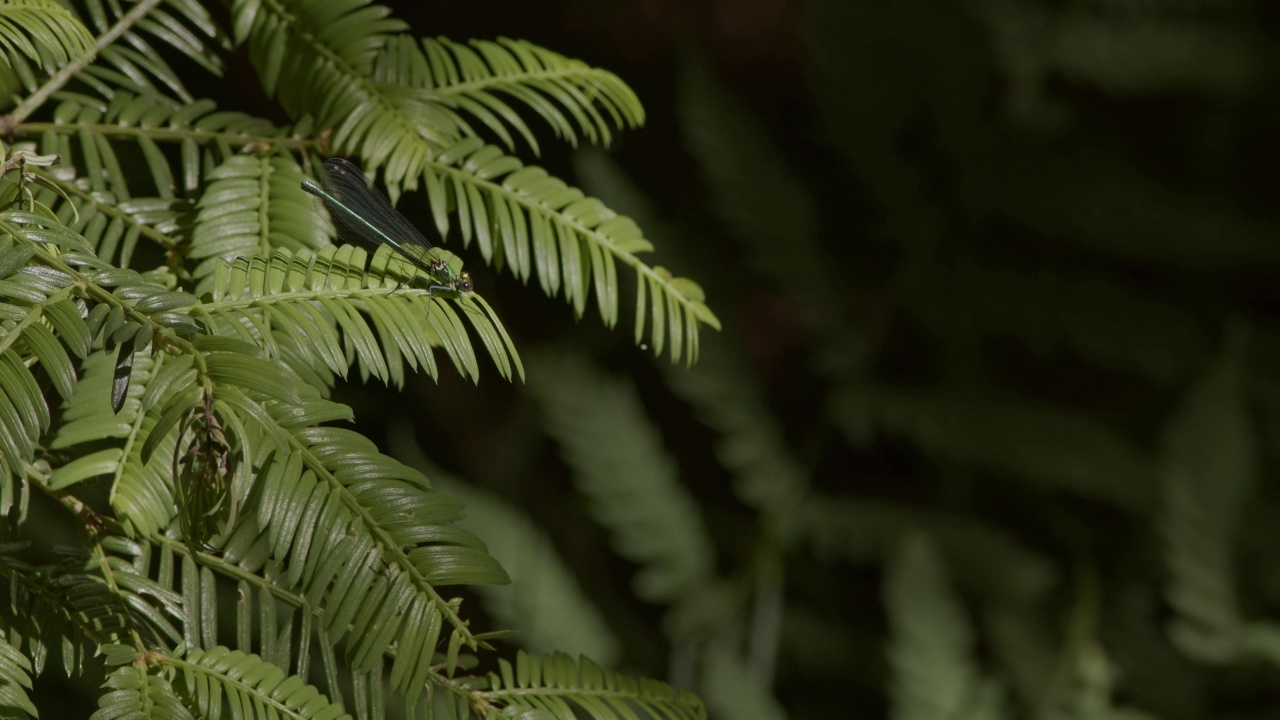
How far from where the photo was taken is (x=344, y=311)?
0.66 m

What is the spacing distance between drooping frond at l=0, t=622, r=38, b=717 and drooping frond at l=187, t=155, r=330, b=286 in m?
0.27

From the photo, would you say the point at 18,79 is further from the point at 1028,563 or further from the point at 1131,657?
the point at 1131,657

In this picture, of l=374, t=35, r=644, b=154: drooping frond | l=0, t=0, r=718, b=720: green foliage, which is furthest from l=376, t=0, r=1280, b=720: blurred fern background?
l=0, t=0, r=718, b=720: green foliage

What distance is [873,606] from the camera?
7.41ft

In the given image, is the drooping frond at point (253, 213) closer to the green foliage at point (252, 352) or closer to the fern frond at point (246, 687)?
the green foliage at point (252, 352)

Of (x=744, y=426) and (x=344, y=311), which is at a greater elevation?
(x=344, y=311)

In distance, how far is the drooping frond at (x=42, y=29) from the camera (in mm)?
654

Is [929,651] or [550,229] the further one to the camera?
[929,651]

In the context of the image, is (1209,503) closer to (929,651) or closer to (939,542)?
(939,542)

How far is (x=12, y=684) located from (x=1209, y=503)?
1.90 meters

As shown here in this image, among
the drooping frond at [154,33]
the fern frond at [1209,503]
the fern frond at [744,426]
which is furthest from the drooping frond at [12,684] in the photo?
the fern frond at [1209,503]

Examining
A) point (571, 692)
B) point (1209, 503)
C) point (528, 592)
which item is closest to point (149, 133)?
point (571, 692)

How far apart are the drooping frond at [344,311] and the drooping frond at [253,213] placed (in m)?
0.06

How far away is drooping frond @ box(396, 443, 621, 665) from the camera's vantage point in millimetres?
1595
